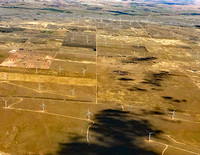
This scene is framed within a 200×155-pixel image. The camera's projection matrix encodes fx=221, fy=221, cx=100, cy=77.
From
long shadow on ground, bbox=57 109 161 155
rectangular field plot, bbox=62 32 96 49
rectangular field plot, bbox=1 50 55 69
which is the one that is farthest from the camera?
rectangular field plot, bbox=62 32 96 49

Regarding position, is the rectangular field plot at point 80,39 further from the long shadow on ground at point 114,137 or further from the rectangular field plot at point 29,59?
the long shadow on ground at point 114,137

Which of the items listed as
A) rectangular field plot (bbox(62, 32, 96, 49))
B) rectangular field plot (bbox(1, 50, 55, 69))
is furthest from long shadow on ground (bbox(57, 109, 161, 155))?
Result: rectangular field plot (bbox(62, 32, 96, 49))

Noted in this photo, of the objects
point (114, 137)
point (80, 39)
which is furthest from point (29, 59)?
point (114, 137)

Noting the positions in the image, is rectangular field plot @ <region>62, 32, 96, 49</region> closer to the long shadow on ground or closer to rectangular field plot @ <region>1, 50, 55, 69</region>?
rectangular field plot @ <region>1, 50, 55, 69</region>

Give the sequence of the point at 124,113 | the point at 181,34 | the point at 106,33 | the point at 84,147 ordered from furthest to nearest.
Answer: the point at 181,34, the point at 106,33, the point at 124,113, the point at 84,147

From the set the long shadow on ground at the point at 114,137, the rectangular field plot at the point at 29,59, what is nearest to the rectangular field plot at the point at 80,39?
the rectangular field plot at the point at 29,59

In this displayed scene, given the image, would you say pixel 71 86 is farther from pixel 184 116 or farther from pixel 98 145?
pixel 184 116

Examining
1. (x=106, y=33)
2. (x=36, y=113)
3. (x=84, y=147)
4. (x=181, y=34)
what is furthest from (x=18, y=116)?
(x=181, y=34)

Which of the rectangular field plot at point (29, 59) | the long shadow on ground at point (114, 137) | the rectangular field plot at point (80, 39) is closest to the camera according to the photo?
the long shadow on ground at point (114, 137)
